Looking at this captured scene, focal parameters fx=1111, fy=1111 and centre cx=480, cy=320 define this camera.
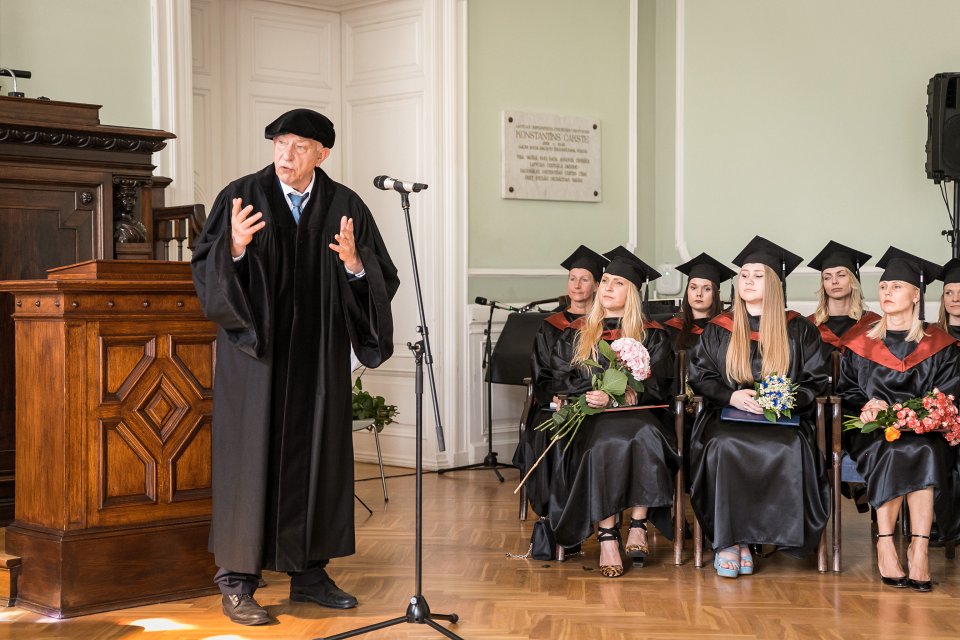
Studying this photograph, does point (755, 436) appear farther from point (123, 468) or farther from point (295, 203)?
point (123, 468)

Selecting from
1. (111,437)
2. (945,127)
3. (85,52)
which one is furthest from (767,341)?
(85,52)

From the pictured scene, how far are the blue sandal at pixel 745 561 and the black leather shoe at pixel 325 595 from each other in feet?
6.06

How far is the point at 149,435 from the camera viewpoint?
4.56 metres

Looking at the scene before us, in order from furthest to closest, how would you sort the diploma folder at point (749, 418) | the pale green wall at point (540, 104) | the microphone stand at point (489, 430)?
the pale green wall at point (540, 104) → the microphone stand at point (489, 430) → the diploma folder at point (749, 418)

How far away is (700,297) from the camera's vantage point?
641cm

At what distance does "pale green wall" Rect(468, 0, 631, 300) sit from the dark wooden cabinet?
2.81 m

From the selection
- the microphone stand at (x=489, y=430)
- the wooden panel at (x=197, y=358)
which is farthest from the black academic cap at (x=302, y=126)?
the microphone stand at (x=489, y=430)

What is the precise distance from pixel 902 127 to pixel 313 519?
5.51 m

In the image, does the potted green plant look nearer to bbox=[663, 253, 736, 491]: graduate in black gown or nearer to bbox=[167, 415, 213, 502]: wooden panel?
bbox=[663, 253, 736, 491]: graduate in black gown

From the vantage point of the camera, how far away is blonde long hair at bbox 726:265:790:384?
5348mm

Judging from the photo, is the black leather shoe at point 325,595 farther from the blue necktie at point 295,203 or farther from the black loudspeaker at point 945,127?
the black loudspeaker at point 945,127

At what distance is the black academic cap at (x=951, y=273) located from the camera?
6.10m

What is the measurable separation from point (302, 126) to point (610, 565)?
2474mm

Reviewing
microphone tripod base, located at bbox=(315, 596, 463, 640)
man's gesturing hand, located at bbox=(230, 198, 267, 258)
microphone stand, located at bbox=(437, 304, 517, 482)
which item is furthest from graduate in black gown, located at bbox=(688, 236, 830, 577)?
microphone stand, located at bbox=(437, 304, 517, 482)
